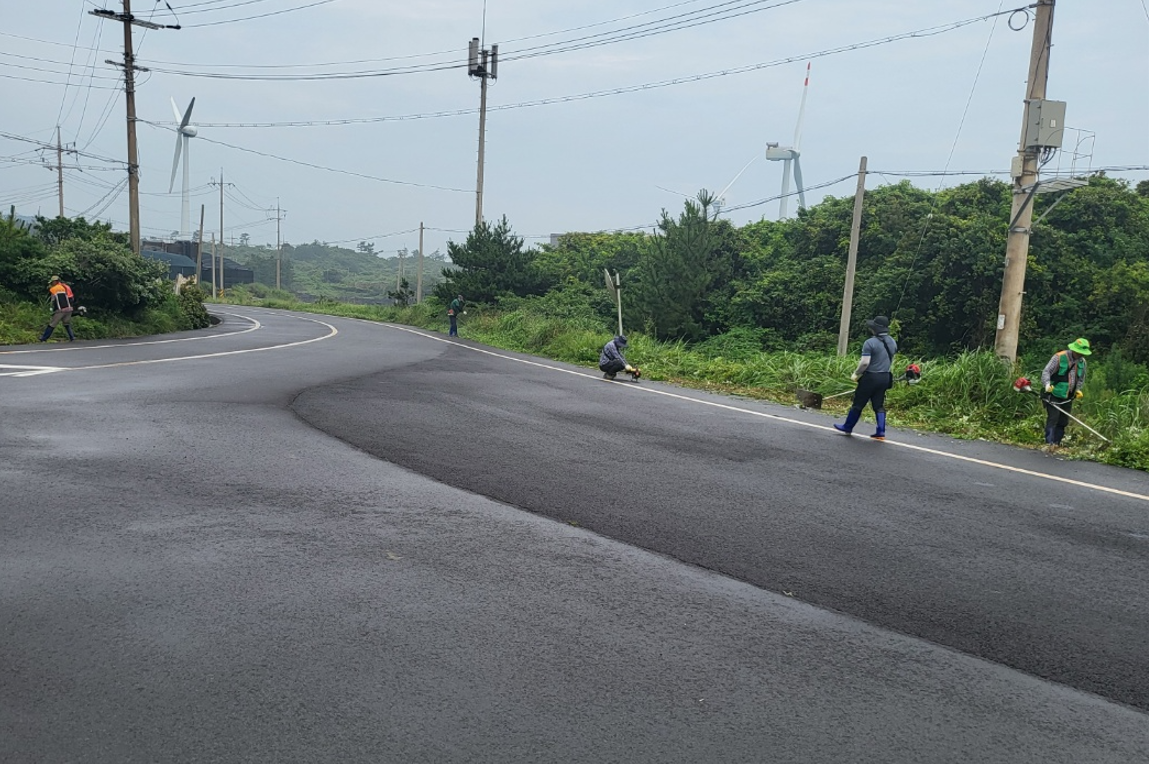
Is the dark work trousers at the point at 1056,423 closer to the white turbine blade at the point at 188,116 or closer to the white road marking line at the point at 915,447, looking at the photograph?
the white road marking line at the point at 915,447

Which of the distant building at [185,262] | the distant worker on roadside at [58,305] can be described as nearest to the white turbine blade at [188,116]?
the distant building at [185,262]

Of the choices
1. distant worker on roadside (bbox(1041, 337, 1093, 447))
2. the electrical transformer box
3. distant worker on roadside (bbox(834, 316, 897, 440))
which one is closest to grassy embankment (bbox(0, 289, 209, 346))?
distant worker on roadside (bbox(834, 316, 897, 440))

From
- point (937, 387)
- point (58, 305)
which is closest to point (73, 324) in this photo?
point (58, 305)

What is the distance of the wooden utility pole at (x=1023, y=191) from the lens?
1518cm

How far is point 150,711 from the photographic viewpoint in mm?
3322

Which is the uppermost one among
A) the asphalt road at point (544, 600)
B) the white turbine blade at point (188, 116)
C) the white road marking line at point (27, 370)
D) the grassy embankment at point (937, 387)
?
the white turbine blade at point (188, 116)

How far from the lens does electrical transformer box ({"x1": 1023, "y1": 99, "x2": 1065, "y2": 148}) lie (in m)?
15.0

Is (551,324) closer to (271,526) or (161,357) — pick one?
(161,357)

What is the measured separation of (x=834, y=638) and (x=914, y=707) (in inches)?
29.0

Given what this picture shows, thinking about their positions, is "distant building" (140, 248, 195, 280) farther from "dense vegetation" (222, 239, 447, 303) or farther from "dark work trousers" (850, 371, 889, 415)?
"dark work trousers" (850, 371, 889, 415)

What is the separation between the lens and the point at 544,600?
468 cm

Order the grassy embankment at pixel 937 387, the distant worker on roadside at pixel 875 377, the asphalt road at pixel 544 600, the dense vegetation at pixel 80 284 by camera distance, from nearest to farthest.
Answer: the asphalt road at pixel 544 600
the distant worker on roadside at pixel 875 377
the grassy embankment at pixel 937 387
the dense vegetation at pixel 80 284

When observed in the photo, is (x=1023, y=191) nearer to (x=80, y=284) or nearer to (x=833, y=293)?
(x=80, y=284)

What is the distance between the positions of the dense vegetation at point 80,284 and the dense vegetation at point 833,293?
37.9 ft
